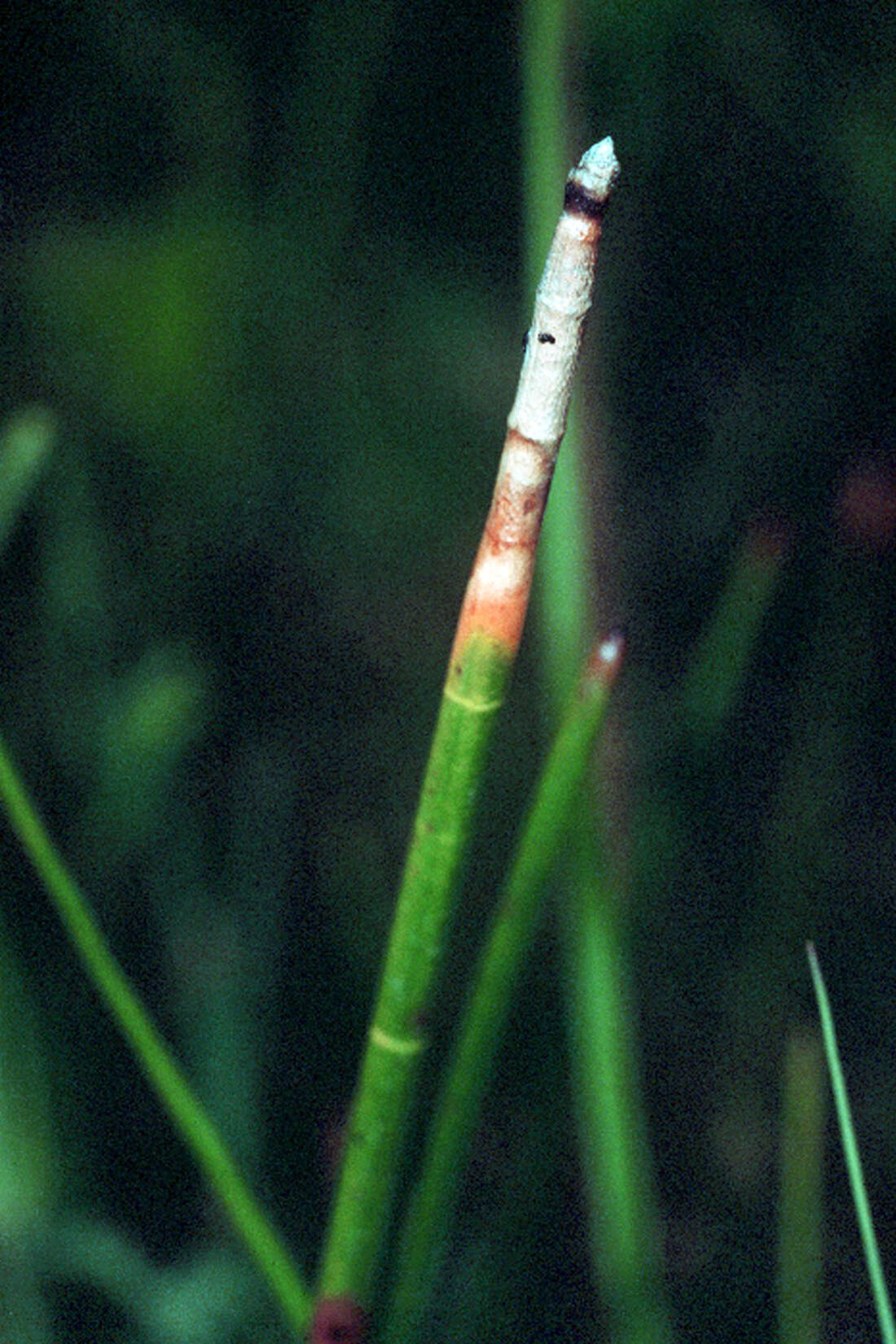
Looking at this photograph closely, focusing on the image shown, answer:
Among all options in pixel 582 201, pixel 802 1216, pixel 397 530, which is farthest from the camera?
pixel 397 530

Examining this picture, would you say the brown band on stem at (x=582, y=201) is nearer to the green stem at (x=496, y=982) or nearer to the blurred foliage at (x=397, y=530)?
the green stem at (x=496, y=982)

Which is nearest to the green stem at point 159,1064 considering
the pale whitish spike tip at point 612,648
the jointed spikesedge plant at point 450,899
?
the jointed spikesedge plant at point 450,899

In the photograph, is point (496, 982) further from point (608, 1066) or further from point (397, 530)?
point (397, 530)

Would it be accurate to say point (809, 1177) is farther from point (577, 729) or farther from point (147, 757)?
point (147, 757)

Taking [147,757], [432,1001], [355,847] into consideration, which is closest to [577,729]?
[432,1001]

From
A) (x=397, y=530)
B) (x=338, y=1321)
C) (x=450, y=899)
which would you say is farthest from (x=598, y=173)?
(x=397, y=530)

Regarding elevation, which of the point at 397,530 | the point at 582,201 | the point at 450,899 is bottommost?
the point at 397,530
